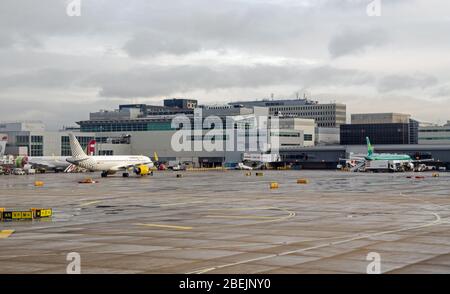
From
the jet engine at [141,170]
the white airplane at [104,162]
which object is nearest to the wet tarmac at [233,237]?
the white airplane at [104,162]

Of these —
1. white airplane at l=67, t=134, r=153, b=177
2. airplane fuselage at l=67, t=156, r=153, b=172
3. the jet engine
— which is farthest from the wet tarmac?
the jet engine

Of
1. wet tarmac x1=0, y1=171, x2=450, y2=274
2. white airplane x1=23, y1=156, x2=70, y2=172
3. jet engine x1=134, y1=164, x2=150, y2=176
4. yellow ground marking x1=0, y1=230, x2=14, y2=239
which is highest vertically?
white airplane x1=23, y1=156, x2=70, y2=172

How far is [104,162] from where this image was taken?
133 meters

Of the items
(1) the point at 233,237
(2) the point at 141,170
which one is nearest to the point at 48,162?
(2) the point at 141,170

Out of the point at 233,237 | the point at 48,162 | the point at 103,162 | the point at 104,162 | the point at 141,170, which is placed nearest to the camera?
the point at 233,237

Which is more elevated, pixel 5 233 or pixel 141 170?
pixel 141 170

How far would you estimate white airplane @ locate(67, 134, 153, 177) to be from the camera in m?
132


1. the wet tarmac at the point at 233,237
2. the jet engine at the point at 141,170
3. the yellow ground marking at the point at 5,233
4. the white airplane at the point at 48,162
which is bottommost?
the yellow ground marking at the point at 5,233

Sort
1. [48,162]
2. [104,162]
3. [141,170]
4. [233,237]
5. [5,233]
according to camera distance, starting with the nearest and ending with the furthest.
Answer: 1. [233,237]
2. [5,233]
3. [104,162]
4. [141,170]
5. [48,162]

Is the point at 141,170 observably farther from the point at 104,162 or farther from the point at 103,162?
the point at 103,162

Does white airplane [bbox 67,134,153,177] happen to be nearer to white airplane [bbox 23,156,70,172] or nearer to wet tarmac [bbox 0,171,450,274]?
white airplane [bbox 23,156,70,172]

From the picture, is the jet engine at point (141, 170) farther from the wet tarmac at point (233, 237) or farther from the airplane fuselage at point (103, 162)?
the wet tarmac at point (233, 237)

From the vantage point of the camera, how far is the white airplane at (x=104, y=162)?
432ft

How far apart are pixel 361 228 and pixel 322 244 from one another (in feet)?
25.6
